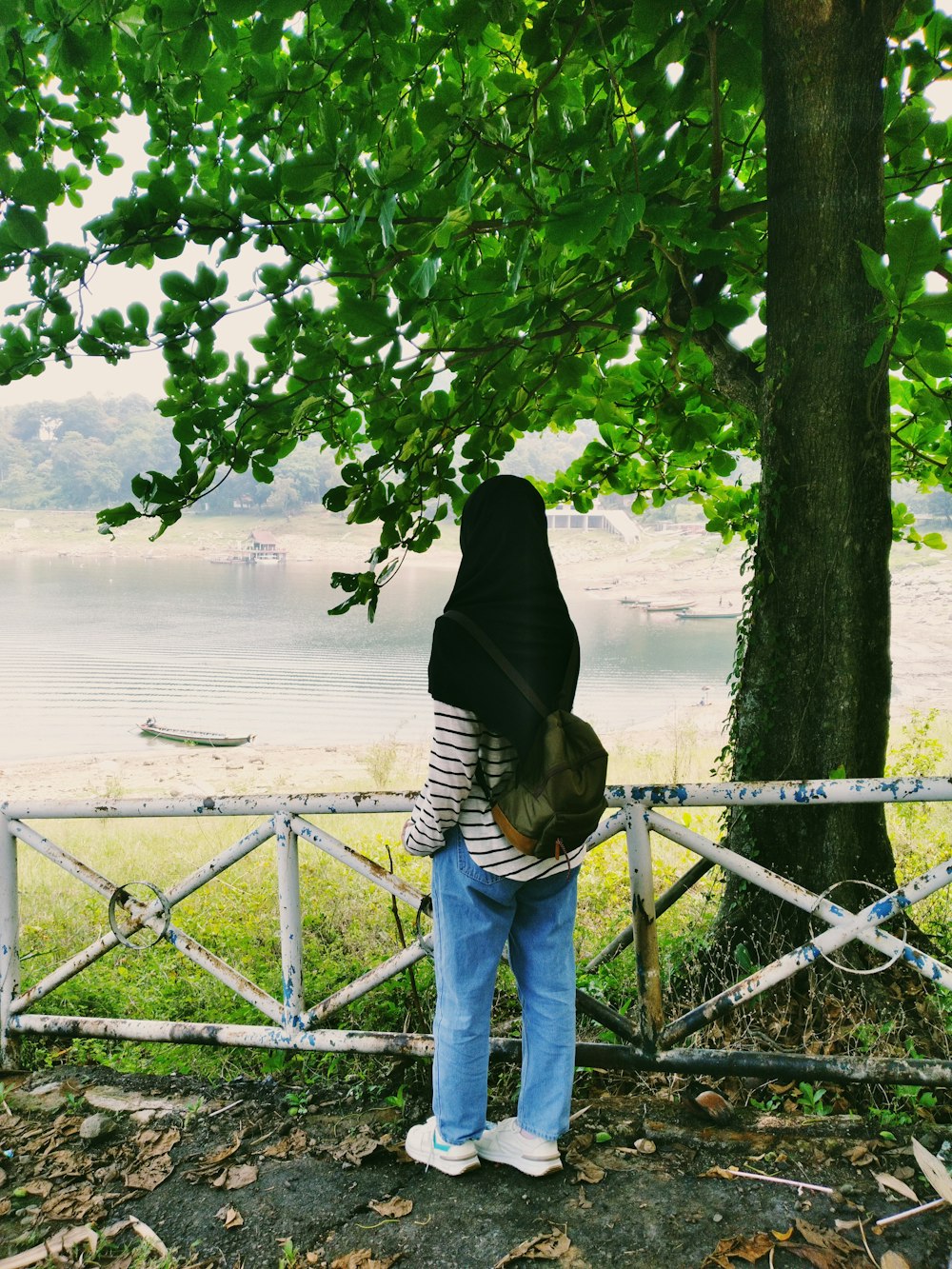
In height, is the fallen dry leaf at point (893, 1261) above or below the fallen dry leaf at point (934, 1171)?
below

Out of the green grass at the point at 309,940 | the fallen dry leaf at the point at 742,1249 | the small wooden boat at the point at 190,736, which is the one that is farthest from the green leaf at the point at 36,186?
the small wooden boat at the point at 190,736

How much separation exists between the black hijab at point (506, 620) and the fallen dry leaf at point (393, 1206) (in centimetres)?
121

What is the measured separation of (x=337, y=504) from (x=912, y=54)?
2.94 metres

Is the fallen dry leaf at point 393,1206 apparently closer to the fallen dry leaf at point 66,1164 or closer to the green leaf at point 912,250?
the fallen dry leaf at point 66,1164

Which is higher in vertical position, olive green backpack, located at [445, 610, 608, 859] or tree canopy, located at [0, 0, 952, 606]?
tree canopy, located at [0, 0, 952, 606]

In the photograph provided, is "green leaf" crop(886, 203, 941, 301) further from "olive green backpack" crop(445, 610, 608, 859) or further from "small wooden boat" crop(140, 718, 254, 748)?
"small wooden boat" crop(140, 718, 254, 748)

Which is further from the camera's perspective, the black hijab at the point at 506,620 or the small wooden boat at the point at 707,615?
the small wooden boat at the point at 707,615

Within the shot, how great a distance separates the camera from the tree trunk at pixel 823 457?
2.94 m

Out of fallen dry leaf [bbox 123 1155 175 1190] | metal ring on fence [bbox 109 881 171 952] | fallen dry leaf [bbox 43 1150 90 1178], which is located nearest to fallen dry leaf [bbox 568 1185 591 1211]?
fallen dry leaf [bbox 123 1155 175 1190]

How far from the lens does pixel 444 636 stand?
2104 mm

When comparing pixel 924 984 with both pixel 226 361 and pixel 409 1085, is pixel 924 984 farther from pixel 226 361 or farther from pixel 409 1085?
pixel 226 361

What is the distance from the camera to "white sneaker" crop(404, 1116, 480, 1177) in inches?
90.3

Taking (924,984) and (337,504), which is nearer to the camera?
(924,984)

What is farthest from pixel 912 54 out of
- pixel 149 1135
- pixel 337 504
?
pixel 149 1135
